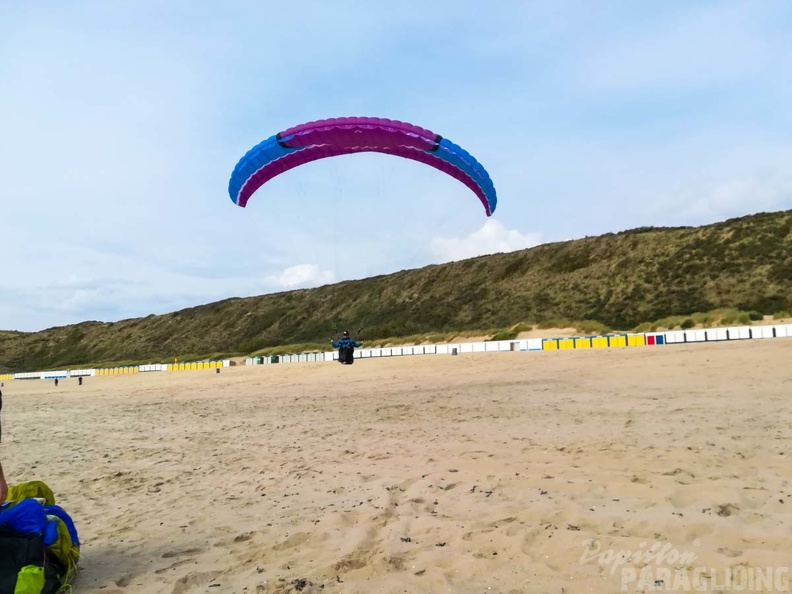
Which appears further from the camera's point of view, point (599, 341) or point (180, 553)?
point (599, 341)

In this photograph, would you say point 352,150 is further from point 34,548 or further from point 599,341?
point 599,341

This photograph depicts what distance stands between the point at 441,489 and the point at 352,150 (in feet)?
A: 41.3

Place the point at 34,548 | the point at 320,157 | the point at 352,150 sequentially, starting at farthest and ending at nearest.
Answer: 1. the point at 320,157
2. the point at 352,150
3. the point at 34,548

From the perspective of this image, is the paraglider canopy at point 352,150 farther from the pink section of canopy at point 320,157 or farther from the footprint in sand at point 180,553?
the footprint in sand at point 180,553

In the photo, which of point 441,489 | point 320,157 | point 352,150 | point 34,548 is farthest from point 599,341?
point 34,548

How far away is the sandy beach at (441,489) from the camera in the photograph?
4.04m

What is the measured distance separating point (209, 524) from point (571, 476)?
3.78 metres

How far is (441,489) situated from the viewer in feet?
19.5

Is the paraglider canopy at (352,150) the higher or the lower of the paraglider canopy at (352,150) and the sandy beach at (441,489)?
the higher

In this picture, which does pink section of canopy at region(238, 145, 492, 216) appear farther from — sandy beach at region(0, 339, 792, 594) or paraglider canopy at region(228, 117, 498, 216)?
sandy beach at region(0, 339, 792, 594)

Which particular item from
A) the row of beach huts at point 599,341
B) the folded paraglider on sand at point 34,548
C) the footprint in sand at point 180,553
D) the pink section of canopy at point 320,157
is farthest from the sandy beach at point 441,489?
the row of beach huts at point 599,341

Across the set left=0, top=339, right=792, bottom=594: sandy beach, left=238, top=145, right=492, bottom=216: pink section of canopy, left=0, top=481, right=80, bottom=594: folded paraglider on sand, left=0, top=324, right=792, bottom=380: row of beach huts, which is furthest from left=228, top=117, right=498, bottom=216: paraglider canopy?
left=0, top=481, right=80, bottom=594: folded paraglider on sand

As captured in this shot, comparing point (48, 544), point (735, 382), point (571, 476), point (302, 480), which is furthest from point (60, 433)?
point (735, 382)

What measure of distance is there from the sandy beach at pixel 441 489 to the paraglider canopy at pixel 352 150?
665cm
